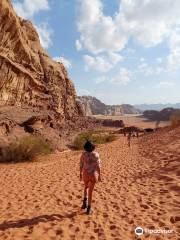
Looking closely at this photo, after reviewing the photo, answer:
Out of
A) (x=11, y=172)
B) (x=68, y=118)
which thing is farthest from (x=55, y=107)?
(x=11, y=172)

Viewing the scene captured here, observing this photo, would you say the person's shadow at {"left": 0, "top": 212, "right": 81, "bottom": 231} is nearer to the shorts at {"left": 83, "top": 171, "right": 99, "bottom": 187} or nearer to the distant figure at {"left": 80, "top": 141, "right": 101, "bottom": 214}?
the distant figure at {"left": 80, "top": 141, "right": 101, "bottom": 214}

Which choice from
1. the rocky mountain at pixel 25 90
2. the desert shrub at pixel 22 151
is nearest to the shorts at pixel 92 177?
the desert shrub at pixel 22 151

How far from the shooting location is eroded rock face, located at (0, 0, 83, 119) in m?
23.8

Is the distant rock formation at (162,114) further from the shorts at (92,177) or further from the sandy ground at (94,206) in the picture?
the shorts at (92,177)

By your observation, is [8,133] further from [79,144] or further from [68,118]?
[68,118]

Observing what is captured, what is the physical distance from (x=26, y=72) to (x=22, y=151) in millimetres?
10975

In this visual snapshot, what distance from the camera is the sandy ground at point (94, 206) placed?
5.59m

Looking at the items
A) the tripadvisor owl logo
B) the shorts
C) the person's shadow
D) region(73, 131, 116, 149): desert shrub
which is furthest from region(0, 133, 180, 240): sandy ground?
region(73, 131, 116, 149): desert shrub

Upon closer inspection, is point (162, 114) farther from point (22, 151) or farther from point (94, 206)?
point (94, 206)

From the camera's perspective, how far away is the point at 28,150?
56.3 ft

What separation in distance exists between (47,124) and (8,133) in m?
5.51

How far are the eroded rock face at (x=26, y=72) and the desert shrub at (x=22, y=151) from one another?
6.12 metres

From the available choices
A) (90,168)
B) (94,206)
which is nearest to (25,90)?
(94,206)

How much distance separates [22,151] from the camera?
55.3ft
